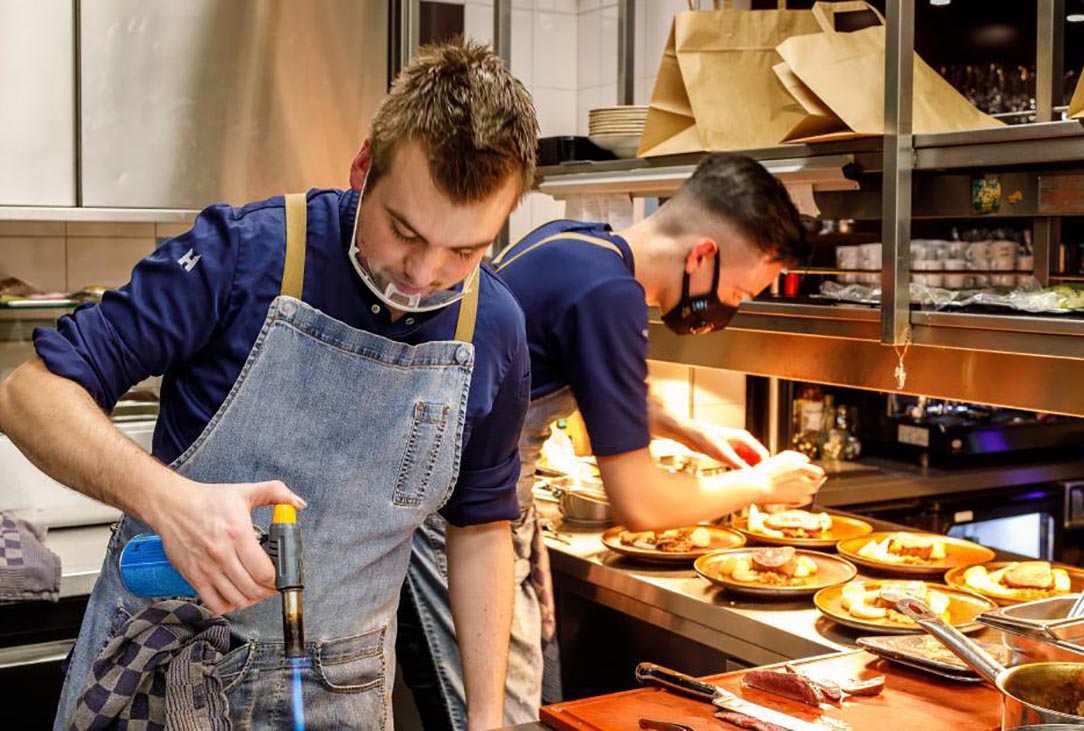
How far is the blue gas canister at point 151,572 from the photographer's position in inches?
61.0

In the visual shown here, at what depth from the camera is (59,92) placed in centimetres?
343

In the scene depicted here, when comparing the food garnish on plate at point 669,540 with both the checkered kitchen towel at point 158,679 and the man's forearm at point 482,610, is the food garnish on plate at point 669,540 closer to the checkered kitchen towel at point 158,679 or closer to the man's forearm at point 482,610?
the man's forearm at point 482,610

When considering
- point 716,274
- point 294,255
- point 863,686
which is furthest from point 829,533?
point 294,255

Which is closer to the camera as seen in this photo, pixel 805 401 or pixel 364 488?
pixel 364 488

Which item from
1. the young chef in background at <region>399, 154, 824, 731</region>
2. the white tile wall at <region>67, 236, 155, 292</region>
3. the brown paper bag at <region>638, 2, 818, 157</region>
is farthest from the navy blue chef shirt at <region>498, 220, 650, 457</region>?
the white tile wall at <region>67, 236, 155, 292</region>

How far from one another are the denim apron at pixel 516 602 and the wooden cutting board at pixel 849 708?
72 centimetres

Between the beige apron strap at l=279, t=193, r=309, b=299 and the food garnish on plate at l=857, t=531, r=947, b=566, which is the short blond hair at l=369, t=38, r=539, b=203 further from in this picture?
the food garnish on plate at l=857, t=531, r=947, b=566

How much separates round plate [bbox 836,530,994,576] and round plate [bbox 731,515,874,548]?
60 mm

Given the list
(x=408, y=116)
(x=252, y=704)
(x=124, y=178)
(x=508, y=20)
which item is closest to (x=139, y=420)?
(x=124, y=178)

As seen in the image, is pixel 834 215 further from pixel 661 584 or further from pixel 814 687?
pixel 814 687

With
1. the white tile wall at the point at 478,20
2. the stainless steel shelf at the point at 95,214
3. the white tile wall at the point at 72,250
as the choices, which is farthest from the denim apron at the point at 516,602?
the white tile wall at the point at 478,20

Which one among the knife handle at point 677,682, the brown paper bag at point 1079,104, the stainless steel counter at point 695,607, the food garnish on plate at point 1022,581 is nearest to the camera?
the knife handle at point 677,682

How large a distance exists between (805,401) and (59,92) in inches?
100

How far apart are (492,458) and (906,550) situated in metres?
1.38
